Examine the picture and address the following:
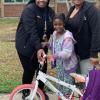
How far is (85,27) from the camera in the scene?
5.03 metres

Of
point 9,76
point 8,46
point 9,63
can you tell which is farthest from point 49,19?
point 8,46

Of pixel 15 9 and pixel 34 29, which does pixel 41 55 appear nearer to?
pixel 34 29

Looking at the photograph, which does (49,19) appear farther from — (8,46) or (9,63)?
(8,46)

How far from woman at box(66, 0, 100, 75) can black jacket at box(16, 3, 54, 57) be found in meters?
0.32

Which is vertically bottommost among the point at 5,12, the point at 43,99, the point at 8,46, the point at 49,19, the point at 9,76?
the point at 5,12

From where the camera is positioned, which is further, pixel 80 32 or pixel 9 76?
pixel 9 76

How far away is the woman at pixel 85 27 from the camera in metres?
4.92

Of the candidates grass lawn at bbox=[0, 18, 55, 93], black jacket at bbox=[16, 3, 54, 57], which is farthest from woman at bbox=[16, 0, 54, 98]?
grass lawn at bbox=[0, 18, 55, 93]

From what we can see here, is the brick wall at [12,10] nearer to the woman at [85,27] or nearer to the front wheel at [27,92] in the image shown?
the front wheel at [27,92]

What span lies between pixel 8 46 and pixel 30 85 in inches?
329

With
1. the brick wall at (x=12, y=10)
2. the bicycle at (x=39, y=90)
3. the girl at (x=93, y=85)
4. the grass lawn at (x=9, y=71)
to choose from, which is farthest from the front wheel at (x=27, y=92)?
the brick wall at (x=12, y=10)

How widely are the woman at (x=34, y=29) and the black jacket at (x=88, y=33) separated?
440 millimetres

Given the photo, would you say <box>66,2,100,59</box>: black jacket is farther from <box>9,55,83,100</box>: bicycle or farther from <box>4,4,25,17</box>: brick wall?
<box>4,4,25,17</box>: brick wall

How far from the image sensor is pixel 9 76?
850 centimetres
